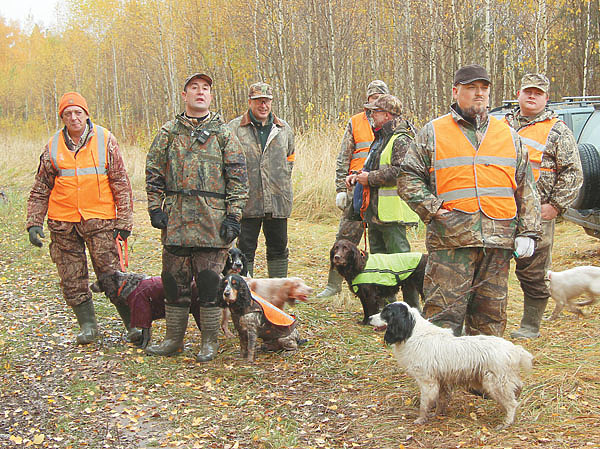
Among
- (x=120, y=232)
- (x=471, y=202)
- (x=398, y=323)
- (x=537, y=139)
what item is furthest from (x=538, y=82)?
(x=120, y=232)

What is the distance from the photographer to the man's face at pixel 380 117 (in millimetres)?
5512

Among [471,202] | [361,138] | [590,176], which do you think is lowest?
[471,202]

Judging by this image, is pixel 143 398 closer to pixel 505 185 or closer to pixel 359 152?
pixel 505 185

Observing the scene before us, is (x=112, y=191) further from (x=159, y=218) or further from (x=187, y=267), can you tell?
(x=187, y=267)

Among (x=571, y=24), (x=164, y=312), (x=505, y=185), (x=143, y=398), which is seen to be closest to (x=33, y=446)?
(x=143, y=398)

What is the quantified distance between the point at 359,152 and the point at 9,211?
33.7 feet

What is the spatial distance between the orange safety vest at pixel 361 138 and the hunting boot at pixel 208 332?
7.93 ft

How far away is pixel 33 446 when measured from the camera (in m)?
3.54

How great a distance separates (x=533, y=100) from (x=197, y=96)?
3100 millimetres

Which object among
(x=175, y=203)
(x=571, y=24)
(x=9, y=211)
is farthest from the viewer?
(x=571, y=24)

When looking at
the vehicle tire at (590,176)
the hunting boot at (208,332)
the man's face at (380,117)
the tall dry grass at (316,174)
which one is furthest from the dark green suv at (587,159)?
the hunting boot at (208,332)

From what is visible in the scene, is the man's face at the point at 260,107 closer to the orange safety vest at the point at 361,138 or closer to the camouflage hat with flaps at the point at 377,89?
the orange safety vest at the point at 361,138

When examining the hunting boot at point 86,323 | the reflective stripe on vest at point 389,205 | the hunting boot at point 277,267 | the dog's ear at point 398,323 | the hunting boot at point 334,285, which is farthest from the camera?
the hunting boot at point 334,285

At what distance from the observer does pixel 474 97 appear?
3701 millimetres
